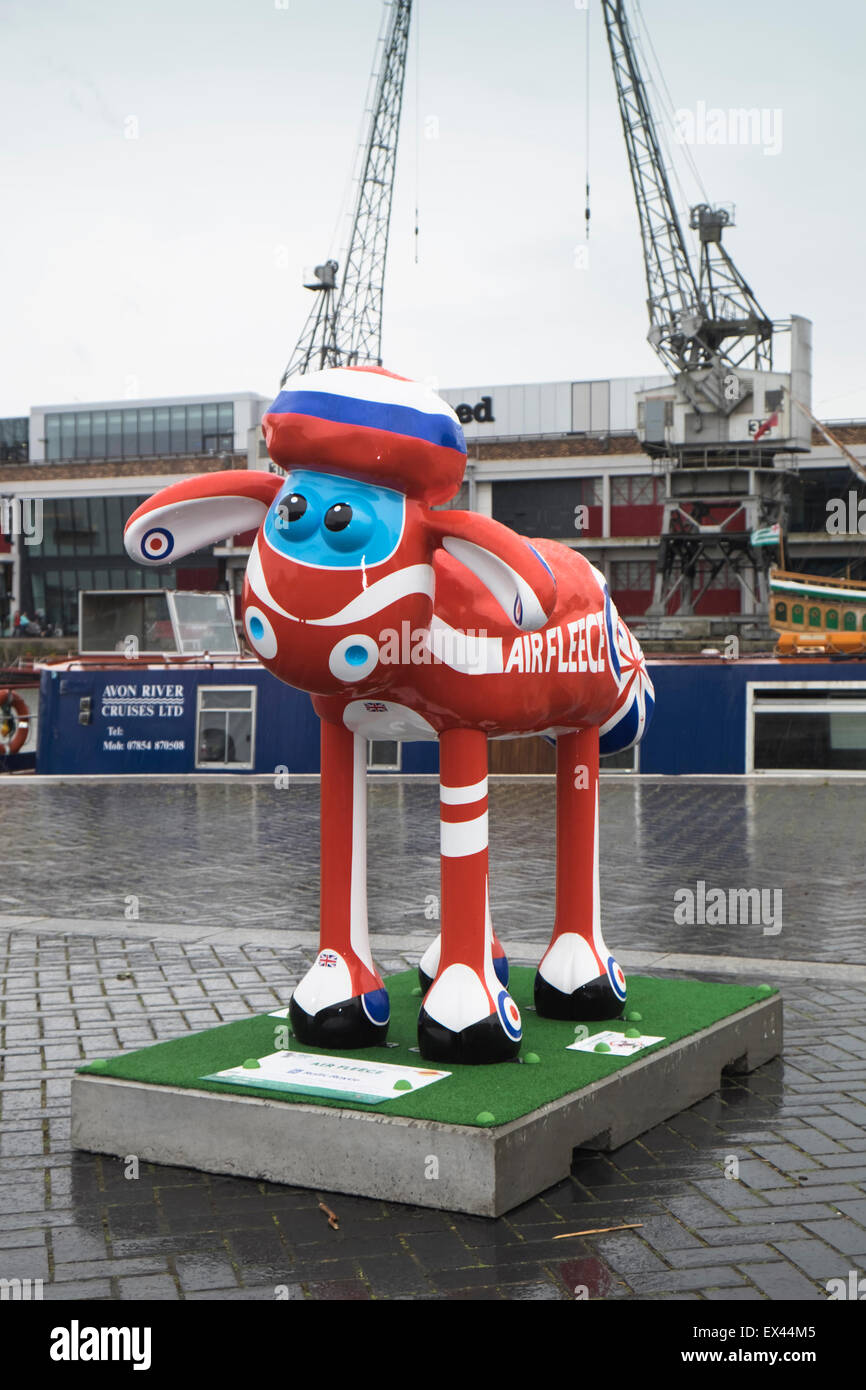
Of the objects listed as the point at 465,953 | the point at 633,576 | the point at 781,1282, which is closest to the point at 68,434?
the point at 633,576

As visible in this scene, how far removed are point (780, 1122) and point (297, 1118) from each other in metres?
2.11

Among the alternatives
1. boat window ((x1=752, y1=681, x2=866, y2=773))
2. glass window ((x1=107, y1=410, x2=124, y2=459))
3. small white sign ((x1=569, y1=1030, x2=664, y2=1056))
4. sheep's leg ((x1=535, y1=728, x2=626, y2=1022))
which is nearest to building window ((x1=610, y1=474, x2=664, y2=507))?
glass window ((x1=107, y1=410, x2=124, y2=459))

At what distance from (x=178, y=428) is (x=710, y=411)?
41.8m

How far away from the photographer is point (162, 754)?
24.2 meters

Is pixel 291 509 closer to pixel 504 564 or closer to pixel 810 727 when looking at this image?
pixel 504 564

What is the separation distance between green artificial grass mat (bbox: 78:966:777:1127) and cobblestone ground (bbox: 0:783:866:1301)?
1.09 feet

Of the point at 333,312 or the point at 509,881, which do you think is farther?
the point at 333,312

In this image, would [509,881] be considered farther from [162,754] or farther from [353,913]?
[162,754]

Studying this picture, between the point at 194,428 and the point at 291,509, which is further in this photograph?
the point at 194,428

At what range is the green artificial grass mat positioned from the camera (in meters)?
5.25

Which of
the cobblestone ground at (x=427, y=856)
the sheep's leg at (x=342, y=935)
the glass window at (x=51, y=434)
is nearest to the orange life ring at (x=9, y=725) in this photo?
the cobblestone ground at (x=427, y=856)

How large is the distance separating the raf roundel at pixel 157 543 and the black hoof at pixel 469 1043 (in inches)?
85.4

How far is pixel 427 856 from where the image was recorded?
14.6 meters
